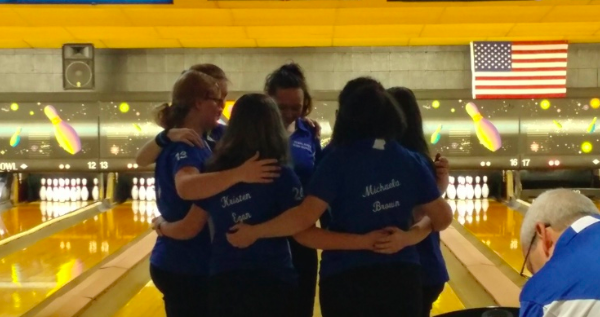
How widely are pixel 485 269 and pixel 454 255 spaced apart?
54 centimetres

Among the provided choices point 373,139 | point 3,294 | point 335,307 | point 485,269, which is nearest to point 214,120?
point 373,139

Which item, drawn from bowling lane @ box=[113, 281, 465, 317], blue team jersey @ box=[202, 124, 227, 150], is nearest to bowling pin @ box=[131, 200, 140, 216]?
bowling lane @ box=[113, 281, 465, 317]

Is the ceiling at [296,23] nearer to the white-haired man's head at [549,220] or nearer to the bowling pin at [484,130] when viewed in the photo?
the bowling pin at [484,130]

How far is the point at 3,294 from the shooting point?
4262 millimetres

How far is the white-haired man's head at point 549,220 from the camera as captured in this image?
4.93 ft

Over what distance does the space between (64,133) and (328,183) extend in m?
6.49

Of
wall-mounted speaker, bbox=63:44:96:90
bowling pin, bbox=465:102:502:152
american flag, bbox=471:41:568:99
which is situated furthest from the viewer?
bowling pin, bbox=465:102:502:152

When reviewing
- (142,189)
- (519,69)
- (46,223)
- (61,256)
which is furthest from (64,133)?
(519,69)

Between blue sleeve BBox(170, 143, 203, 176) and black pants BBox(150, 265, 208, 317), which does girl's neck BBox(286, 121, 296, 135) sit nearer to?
blue sleeve BBox(170, 143, 203, 176)

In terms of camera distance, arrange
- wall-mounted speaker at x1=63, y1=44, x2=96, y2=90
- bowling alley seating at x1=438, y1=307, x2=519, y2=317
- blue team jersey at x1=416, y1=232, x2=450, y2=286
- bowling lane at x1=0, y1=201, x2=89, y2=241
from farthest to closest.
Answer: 1. wall-mounted speaker at x1=63, y1=44, x2=96, y2=90
2. bowling lane at x1=0, y1=201, x2=89, y2=241
3. blue team jersey at x1=416, y1=232, x2=450, y2=286
4. bowling alley seating at x1=438, y1=307, x2=519, y2=317

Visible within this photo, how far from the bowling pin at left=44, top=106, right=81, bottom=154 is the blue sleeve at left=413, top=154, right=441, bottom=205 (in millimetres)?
6472

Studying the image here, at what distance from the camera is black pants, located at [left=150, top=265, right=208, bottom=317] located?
7.59ft

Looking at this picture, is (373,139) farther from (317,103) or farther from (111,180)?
(111,180)

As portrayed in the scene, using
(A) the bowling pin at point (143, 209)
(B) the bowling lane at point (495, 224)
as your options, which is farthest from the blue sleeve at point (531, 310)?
(A) the bowling pin at point (143, 209)
